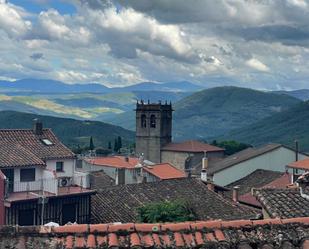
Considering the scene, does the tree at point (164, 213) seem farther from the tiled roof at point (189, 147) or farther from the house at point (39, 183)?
the tiled roof at point (189, 147)

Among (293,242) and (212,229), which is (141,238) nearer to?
(212,229)

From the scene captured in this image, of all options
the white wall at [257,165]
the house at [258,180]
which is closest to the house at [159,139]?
the white wall at [257,165]

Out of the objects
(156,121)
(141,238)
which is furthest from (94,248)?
(156,121)

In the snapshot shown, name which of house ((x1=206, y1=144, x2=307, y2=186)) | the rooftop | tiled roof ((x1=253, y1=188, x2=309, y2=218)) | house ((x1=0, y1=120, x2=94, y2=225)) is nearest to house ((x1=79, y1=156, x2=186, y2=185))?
house ((x1=206, y1=144, x2=307, y2=186))

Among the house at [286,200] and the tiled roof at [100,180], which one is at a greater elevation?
the house at [286,200]

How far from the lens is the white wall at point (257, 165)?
60.9 meters

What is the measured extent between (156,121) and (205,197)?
193 ft

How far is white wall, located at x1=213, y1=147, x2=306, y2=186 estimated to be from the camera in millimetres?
60906

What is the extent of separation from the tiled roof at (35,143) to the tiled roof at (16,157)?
903mm

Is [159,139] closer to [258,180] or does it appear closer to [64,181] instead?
[258,180]

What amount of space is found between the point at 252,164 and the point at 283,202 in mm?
51500

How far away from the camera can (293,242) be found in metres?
7.66

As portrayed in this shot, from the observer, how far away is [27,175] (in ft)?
124

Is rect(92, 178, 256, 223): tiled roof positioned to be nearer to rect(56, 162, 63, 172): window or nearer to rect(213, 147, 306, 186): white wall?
rect(56, 162, 63, 172): window
